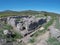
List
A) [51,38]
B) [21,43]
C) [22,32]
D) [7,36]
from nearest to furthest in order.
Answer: [51,38] → [21,43] → [7,36] → [22,32]

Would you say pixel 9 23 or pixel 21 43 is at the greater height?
pixel 9 23

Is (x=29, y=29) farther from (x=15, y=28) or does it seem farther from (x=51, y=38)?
(x=51, y=38)

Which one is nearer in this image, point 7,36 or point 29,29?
point 7,36

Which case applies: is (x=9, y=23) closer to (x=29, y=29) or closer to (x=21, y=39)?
(x=29, y=29)

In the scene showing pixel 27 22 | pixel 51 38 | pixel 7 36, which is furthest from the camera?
pixel 27 22

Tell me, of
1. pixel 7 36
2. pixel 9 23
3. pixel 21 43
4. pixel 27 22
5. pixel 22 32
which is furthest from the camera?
pixel 9 23

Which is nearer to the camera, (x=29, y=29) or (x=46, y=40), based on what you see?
→ (x=46, y=40)

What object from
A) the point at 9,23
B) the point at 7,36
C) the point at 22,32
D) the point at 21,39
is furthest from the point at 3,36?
the point at 9,23

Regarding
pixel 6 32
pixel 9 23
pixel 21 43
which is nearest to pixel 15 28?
pixel 9 23

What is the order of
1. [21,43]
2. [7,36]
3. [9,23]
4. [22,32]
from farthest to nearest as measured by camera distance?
[9,23]
[22,32]
[7,36]
[21,43]
